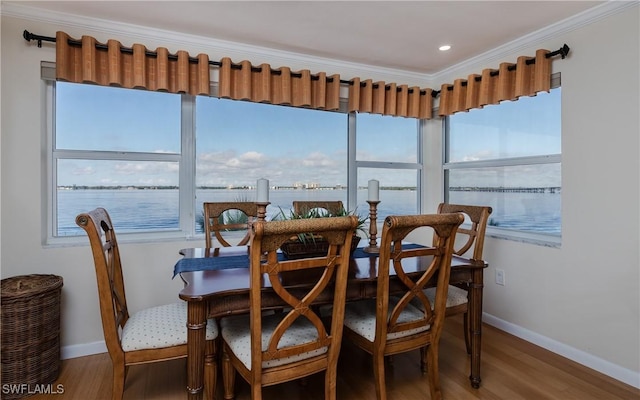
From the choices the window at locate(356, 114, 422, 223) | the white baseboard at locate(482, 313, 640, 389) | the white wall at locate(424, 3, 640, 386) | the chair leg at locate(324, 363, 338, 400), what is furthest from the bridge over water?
the chair leg at locate(324, 363, 338, 400)

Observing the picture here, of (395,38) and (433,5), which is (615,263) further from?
(395,38)

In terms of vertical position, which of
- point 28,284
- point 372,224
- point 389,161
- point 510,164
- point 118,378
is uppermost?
point 389,161

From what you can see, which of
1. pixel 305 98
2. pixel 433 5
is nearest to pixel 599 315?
pixel 433 5

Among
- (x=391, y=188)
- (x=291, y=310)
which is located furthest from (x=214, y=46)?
(x=291, y=310)

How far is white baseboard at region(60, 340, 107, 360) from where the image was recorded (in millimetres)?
2475

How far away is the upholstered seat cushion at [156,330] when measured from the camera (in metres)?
1.63

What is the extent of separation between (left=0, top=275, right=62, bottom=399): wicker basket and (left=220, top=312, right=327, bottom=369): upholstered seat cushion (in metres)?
1.13

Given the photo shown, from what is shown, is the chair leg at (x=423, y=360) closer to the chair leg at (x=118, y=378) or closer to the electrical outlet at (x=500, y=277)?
the electrical outlet at (x=500, y=277)

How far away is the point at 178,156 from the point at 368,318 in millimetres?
1991

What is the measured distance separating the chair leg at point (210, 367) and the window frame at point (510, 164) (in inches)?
97.3

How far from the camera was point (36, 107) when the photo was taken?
2.40m

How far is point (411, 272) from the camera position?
179 centimetres

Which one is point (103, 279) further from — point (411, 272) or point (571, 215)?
point (571, 215)

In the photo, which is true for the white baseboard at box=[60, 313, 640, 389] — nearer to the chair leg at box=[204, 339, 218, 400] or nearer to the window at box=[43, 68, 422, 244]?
the window at box=[43, 68, 422, 244]
